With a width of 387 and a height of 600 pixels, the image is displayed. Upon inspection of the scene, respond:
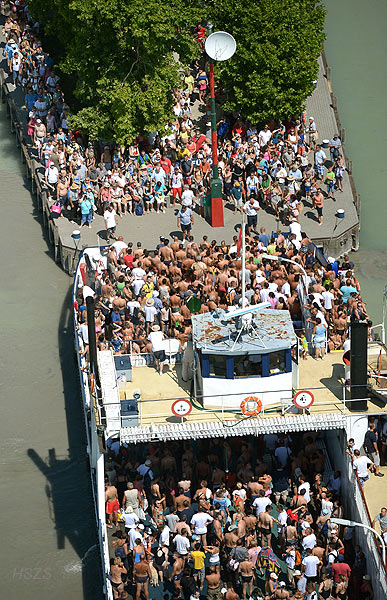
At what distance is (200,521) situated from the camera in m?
39.3

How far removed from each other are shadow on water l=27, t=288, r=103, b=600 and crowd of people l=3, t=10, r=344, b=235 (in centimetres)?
913

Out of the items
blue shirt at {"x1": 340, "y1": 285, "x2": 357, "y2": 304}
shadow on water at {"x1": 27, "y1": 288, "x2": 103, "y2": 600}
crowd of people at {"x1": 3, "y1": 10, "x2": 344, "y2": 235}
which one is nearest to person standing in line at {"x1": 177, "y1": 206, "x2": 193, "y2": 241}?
crowd of people at {"x1": 3, "y1": 10, "x2": 344, "y2": 235}

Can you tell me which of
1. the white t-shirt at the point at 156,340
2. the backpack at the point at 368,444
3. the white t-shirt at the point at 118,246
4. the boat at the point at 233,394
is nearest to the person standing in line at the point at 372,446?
the backpack at the point at 368,444

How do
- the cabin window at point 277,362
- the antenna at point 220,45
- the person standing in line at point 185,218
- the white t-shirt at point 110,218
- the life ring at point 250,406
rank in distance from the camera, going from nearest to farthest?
the life ring at point 250,406 → the cabin window at point 277,362 → the antenna at point 220,45 → the white t-shirt at point 110,218 → the person standing in line at point 185,218

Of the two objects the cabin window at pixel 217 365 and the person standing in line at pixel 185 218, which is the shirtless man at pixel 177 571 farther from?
the person standing in line at pixel 185 218

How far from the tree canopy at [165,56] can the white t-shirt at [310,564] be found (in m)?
22.9

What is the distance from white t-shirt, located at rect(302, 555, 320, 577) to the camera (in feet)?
126

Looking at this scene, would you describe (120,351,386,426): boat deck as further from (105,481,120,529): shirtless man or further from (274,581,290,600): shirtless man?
(274,581,290,600): shirtless man

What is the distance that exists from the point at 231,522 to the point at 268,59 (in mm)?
23845

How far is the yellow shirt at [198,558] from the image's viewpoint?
127ft

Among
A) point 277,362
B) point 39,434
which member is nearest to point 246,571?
point 277,362

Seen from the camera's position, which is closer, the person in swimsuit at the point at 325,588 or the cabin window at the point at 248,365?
the person in swimsuit at the point at 325,588

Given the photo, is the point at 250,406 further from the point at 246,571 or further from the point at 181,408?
the point at 246,571

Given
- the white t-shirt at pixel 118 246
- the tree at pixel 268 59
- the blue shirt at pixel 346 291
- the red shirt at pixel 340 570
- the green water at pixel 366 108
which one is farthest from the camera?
the tree at pixel 268 59
